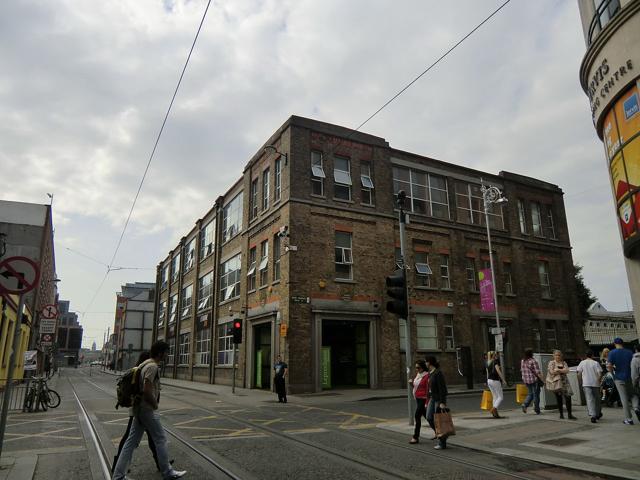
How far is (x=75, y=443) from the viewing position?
8805mm

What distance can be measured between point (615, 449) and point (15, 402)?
54.0ft

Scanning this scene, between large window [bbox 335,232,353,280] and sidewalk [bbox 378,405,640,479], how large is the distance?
10.3 meters

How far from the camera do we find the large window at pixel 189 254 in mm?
38312

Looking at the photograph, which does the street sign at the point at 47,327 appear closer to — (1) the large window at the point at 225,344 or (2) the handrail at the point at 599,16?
(1) the large window at the point at 225,344

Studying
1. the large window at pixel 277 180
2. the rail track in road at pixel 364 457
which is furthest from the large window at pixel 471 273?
the rail track in road at pixel 364 457

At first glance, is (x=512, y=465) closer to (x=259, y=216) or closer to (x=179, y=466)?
(x=179, y=466)

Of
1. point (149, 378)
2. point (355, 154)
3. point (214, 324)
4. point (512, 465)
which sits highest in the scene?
point (355, 154)

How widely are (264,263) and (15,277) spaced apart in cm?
1675

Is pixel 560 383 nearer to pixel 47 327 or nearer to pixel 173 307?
pixel 47 327

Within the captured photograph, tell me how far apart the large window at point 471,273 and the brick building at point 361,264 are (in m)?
0.11

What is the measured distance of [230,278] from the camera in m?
28.8

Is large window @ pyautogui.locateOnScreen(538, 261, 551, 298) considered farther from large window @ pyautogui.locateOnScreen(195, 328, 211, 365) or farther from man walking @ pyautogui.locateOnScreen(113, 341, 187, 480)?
man walking @ pyautogui.locateOnScreen(113, 341, 187, 480)

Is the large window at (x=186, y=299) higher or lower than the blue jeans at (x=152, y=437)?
higher

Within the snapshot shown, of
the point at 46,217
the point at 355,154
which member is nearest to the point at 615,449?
the point at 355,154
